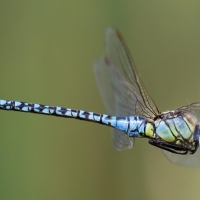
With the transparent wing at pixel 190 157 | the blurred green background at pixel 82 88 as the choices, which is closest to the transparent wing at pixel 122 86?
the transparent wing at pixel 190 157

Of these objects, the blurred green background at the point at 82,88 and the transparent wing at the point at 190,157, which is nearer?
the transparent wing at the point at 190,157

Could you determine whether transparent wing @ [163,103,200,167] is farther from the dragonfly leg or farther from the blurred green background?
the blurred green background

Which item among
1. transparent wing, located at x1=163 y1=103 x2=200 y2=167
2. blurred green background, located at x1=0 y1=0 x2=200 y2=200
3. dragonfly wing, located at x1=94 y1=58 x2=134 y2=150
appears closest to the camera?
transparent wing, located at x1=163 y1=103 x2=200 y2=167

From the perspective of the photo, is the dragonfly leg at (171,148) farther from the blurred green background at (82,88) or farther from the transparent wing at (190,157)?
the blurred green background at (82,88)

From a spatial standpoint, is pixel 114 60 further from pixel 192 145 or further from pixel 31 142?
pixel 31 142

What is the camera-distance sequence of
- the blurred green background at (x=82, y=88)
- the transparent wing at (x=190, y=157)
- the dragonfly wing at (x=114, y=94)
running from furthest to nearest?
1. the blurred green background at (x=82, y=88)
2. the dragonfly wing at (x=114, y=94)
3. the transparent wing at (x=190, y=157)

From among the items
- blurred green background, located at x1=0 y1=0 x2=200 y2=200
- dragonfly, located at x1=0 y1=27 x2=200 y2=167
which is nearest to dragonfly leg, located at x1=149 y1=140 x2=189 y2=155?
dragonfly, located at x1=0 y1=27 x2=200 y2=167

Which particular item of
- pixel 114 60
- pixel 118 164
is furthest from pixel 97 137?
pixel 114 60
